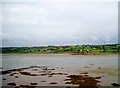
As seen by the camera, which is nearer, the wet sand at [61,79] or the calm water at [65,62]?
the wet sand at [61,79]

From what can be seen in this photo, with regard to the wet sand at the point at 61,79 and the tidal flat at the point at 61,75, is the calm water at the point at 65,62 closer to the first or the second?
the tidal flat at the point at 61,75

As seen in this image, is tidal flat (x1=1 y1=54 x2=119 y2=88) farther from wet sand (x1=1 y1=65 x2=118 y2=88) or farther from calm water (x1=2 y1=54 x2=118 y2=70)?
calm water (x1=2 y1=54 x2=118 y2=70)

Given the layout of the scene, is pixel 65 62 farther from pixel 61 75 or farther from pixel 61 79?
pixel 61 79

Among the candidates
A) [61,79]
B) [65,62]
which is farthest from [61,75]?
[65,62]

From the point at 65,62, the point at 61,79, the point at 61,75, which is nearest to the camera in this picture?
the point at 61,79

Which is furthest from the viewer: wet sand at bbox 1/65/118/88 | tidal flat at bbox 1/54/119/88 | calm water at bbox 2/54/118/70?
calm water at bbox 2/54/118/70

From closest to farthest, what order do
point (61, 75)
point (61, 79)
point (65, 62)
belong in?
point (61, 79) → point (61, 75) → point (65, 62)

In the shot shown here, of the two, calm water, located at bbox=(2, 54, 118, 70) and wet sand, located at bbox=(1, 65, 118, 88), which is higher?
calm water, located at bbox=(2, 54, 118, 70)

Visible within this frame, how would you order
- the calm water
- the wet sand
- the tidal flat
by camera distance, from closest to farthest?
the wet sand → the tidal flat → the calm water

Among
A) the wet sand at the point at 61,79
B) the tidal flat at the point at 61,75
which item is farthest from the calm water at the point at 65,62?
the wet sand at the point at 61,79

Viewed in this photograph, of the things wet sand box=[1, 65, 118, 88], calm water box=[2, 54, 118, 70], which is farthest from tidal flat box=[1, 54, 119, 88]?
calm water box=[2, 54, 118, 70]

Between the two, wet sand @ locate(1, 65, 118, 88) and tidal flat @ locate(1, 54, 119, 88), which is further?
tidal flat @ locate(1, 54, 119, 88)

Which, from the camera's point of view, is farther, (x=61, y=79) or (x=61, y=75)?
(x=61, y=75)

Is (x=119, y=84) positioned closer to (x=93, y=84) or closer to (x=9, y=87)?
(x=93, y=84)
